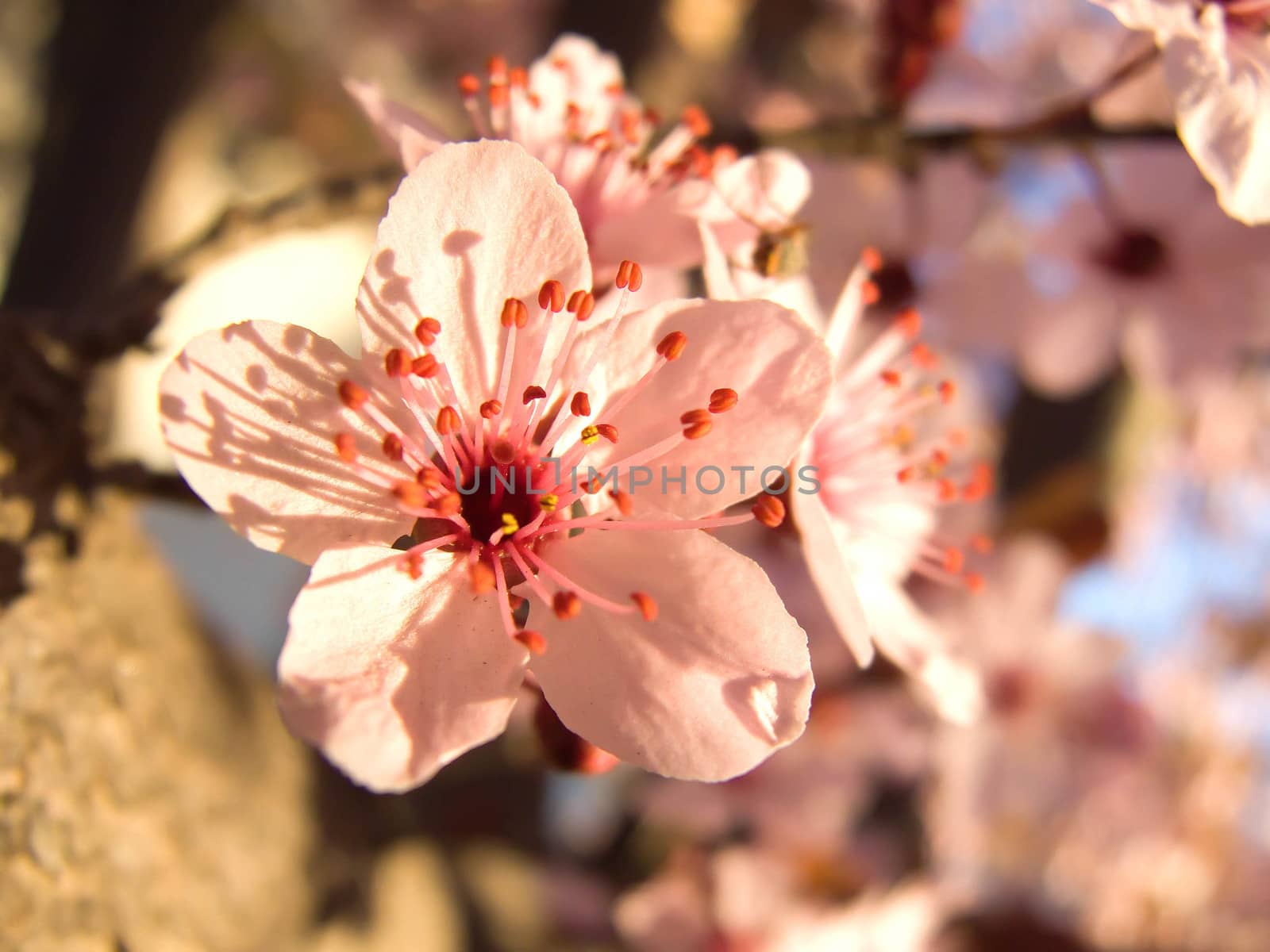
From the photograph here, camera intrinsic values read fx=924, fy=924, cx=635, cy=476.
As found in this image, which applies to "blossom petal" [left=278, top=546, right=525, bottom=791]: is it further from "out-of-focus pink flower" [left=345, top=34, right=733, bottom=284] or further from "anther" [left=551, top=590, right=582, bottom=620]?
"out-of-focus pink flower" [left=345, top=34, right=733, bottom=284]

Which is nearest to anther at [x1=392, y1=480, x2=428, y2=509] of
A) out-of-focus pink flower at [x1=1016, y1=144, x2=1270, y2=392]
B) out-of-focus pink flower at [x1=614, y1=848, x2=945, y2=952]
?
out-of-focus pink flower at [x1=1016, y1=144, x2=1270, y2=392]

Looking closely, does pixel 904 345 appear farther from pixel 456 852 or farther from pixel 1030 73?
pixel 456 852

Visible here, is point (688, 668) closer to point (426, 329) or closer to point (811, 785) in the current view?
point (426, 329)

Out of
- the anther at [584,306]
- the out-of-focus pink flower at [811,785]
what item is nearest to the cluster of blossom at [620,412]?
the anther at [584,306]

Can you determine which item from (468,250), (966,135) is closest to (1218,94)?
(966,135)

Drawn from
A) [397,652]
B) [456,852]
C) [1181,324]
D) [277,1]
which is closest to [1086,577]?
[1181,324]
